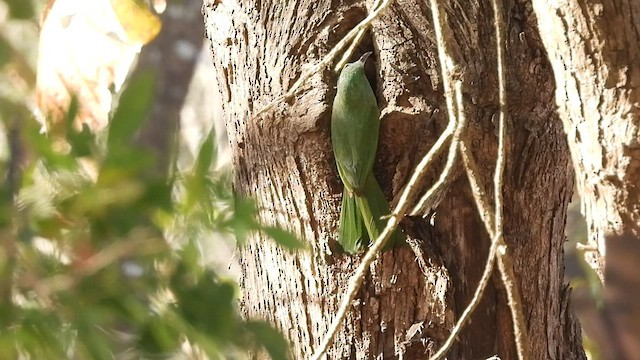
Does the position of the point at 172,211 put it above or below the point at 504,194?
below

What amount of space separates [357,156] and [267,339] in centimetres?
79

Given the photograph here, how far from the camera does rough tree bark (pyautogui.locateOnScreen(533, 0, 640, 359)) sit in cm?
113

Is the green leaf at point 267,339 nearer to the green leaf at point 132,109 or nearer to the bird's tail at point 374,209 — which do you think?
the green leaf at point 132,109

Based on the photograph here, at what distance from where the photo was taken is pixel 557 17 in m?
1.15

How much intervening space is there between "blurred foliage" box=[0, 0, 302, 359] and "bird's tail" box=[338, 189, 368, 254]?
0.85 metres

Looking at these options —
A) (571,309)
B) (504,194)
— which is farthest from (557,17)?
(571,309)

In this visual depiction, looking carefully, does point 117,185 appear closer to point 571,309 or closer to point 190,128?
point 571,309

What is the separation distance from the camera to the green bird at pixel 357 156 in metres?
1.40

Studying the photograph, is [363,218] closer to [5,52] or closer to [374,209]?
[374,209]

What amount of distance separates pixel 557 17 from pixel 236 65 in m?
0.65

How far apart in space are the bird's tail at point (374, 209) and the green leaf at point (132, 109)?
897 millimetres

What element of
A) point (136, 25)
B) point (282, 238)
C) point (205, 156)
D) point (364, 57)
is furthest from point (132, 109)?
point (136, 25)

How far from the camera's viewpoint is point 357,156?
4.56 feet

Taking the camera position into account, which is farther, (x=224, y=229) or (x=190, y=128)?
(x=190, y=128)
